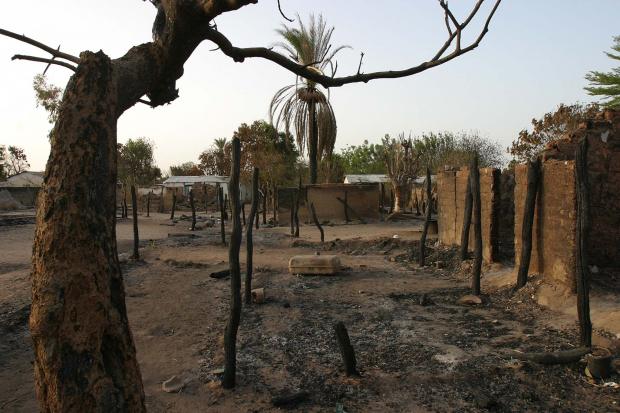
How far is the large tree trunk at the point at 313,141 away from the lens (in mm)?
25314

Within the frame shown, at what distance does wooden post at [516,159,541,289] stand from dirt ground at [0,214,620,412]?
0.80 feet

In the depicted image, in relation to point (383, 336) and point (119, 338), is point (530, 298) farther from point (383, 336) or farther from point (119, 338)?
point (119, 338)

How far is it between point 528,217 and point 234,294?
15.4 feet

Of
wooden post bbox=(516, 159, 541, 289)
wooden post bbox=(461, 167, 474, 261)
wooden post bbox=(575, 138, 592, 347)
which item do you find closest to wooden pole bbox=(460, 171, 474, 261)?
wooden post bbox=(461, 167, 474, 261)

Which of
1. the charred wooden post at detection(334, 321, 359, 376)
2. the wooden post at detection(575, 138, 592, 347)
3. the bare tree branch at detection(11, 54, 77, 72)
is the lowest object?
the charred wooden post at detection(334, 321, 359, 376)

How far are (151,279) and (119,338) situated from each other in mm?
8290

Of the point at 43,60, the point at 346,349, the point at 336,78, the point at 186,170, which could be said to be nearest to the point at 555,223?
the point at 346,349

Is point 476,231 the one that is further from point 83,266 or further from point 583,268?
point 83,266

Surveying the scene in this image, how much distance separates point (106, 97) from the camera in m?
2.04

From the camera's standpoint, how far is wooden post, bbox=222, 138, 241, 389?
15.3 ft

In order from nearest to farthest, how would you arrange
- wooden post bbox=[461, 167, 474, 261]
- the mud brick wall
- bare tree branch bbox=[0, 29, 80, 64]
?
bare tree branch bbox=[0, 29, 80, 64] → the mud brick wall → wooden post bbox=[461, 167, 474, 261]

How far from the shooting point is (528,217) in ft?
24.1

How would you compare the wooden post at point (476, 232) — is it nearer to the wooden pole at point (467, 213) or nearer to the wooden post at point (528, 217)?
the wooden pole at point (467, 213)

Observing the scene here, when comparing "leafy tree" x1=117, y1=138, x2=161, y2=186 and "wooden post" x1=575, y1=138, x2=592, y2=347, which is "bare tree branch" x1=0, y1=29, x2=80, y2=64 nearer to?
"wooden post" x1=575, y1=138, x2=592, y2=347
